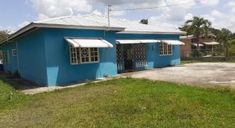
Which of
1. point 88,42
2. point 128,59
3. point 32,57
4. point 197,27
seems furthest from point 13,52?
point 197,27

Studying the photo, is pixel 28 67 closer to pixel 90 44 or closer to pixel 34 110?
pixel 90 44

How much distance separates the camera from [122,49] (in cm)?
2105

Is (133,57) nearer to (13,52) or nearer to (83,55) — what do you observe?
(83,55)

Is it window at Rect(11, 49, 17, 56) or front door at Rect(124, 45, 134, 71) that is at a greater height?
window at Rect(11, 49, 17, 56)

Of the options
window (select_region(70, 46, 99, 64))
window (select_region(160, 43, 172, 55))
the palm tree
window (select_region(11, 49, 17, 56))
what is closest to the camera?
window (select_region(70, 46, 99, 64))

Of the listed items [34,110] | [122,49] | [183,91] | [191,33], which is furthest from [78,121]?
[191,33]

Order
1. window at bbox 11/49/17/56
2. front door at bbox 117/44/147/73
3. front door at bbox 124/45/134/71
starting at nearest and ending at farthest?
front door at bbox 117/44/147/73 < front door at bbox 124/45/134/71 < window at bbox 11/49/17/56

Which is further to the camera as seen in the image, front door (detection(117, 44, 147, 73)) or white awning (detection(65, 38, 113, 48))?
front door (detection(117, 44, 147, 73))

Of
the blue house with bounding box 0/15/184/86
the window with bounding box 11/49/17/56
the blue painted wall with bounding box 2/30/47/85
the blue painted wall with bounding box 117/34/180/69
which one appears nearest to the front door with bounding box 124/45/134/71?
the blue house with bounding box 0/15/184/86

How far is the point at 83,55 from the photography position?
16312 mm

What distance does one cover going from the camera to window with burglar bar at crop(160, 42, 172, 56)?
75.5 feet

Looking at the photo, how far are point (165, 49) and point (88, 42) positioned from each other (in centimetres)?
937

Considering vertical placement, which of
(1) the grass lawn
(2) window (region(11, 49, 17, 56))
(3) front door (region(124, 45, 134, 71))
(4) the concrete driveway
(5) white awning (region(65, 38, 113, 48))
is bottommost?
(1) the grass lawn

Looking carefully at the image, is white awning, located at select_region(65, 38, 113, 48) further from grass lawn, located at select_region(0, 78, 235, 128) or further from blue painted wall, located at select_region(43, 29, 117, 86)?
grass lawn, located at select_region(0, 78, 235, 128)
